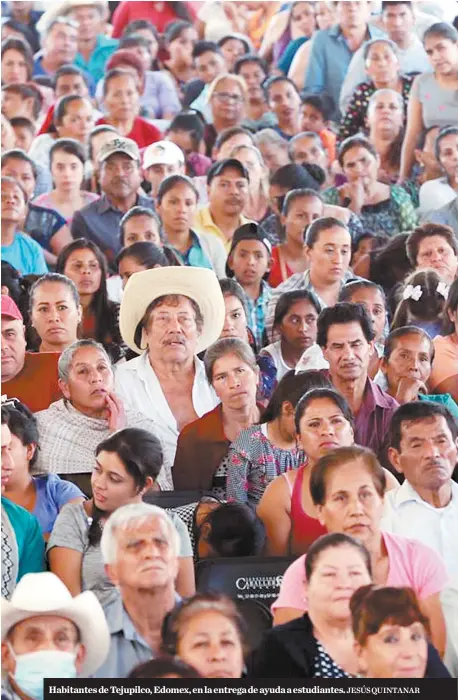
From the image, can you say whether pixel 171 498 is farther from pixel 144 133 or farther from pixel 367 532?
pixel 144 133

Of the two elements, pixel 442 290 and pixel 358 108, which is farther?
pixel 358 108

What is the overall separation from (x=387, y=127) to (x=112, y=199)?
131 cm

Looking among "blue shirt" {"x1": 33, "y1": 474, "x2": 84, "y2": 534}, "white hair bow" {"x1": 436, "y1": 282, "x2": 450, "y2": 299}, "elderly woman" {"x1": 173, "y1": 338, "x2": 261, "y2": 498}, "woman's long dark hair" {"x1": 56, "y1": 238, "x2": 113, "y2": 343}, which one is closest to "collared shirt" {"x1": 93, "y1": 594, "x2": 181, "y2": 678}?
"blue shirt" {"x1": 33, "y1": 474, "x2": 84, "y2": 534}

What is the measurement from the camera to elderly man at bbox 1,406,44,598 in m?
3.96

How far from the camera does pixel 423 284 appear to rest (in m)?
5.16

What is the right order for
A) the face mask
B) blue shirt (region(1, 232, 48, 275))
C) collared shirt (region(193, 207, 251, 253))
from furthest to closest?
collared shirt (region(193, 207, 251, 253)) < blue shirt (region(1, 232, 48, 275)) < the face mask

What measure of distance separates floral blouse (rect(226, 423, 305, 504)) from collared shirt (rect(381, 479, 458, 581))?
32 centimetres

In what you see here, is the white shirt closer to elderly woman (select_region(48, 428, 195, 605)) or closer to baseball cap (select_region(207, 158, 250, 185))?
elderly woman (select_region(48, 428, 195, 605))

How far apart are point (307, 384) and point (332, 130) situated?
9.77 feet

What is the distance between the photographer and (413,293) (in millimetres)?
Answer: 5125

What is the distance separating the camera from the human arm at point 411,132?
650 centimetres

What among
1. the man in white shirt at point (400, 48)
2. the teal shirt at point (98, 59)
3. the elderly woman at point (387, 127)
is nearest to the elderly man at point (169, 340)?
the elderly woman at point (387, 127)

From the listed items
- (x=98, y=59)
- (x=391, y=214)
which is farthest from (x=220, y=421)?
(x=98, y=59)

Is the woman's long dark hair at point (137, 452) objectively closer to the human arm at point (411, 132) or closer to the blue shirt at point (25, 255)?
the blue shirt at point (25, 255)
